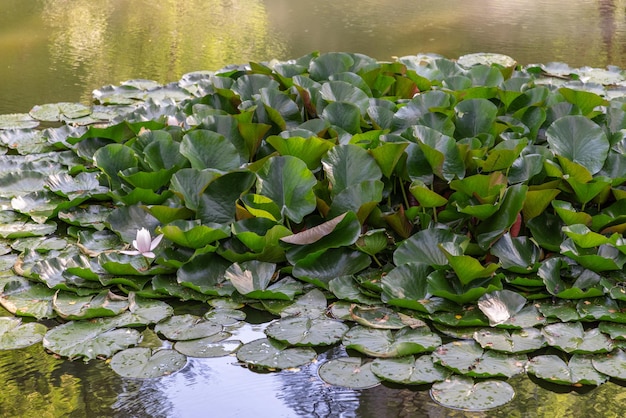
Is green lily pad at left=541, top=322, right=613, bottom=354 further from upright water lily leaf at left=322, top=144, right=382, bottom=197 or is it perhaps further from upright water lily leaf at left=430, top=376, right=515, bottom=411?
upright water lily leaf at left=322, top=144, right=382, bottom=197

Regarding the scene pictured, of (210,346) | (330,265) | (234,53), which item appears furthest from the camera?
(234,53)

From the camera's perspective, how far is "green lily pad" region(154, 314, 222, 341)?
6.63ft

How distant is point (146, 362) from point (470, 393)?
2.67 ft

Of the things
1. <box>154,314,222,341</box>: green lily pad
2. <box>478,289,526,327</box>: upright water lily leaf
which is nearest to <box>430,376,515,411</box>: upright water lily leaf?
<box>478,289,526,327</box>: upright water lily leaf

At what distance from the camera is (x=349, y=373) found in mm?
1870

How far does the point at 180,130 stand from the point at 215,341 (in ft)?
3.57

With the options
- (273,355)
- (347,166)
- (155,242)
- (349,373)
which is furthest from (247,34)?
(349,373)

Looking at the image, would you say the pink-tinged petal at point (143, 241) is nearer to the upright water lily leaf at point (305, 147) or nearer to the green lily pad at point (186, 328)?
the green lily pad at point (186, 328)

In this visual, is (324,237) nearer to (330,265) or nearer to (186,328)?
(330,265)

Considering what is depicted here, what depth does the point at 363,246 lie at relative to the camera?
229 centimetres

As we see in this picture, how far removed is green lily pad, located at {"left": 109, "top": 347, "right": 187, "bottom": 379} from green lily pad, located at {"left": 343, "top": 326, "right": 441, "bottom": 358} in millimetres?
447

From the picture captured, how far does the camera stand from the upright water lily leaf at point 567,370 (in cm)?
182

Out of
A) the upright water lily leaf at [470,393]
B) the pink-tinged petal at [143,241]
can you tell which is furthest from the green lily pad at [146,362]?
the upright water lily leaf at [470,393]

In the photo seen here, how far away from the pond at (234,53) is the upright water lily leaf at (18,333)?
5cm
